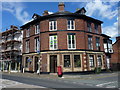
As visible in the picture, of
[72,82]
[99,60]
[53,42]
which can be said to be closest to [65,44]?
[53,42]

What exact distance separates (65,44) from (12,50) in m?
15.5

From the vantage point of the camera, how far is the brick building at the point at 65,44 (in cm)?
2166

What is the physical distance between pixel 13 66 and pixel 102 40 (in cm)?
2210

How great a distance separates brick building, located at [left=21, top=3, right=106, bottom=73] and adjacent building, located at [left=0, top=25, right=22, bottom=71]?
21.6ft

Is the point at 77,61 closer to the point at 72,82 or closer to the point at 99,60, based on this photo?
the point at 99,60

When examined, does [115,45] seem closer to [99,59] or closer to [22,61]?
[99,59]

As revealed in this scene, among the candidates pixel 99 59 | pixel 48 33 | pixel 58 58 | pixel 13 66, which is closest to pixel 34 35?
pixel 48 33

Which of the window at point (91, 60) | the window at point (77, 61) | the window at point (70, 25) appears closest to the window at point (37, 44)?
the window at point (70, 25)

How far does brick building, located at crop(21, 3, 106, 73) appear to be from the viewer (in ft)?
71.1

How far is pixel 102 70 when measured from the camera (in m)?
25.5

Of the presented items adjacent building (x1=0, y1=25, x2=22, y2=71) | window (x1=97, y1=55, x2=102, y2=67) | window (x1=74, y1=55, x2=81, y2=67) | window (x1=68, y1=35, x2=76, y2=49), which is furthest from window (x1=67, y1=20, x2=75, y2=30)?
adjacent building (x1=0, y1=25, x2=22, y2=71)

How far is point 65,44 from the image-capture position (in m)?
21.8

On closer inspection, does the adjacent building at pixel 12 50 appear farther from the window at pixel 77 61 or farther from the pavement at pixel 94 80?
the pavement at pixel 94 80

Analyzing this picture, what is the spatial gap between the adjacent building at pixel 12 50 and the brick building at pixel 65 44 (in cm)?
659
